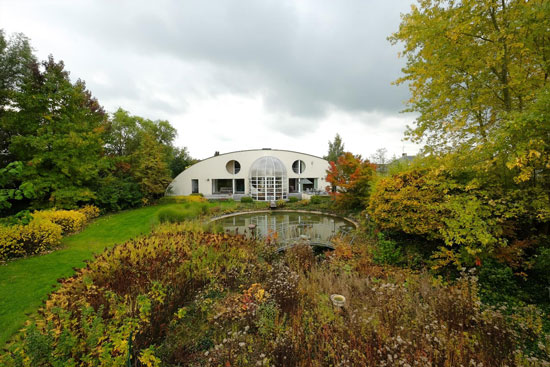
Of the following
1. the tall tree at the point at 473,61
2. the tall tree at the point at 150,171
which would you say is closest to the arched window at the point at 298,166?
the tall tree at the point at 150,171

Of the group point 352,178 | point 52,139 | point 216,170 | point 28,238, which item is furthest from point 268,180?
point 28,238

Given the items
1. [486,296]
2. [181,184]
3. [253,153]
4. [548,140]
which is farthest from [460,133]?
[181,184]

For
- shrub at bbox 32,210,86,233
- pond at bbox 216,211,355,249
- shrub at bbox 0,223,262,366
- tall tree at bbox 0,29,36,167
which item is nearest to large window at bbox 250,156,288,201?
pond at bbox 216,211,355,249

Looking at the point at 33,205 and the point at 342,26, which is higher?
the point at 342,26

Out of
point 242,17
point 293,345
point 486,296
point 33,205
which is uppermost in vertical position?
point 242,17

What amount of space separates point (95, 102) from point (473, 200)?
2799cm

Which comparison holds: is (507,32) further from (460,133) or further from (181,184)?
(181,184)

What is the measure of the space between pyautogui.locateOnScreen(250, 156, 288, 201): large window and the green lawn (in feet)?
41.5

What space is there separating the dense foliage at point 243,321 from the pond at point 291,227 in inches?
82.5

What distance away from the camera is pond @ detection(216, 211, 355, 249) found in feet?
23.0

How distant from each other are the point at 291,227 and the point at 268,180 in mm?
10491

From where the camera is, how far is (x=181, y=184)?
2281cm

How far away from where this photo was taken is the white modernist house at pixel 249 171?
816 inches

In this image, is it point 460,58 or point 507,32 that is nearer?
point 507,32
